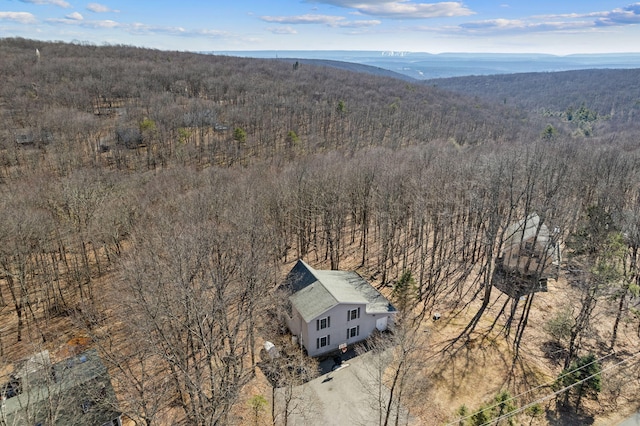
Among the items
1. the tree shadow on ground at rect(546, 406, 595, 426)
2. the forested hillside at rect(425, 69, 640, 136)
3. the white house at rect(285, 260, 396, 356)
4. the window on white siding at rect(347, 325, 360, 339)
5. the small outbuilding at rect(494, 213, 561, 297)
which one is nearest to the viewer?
the tree shadow on ground at rect(546, 406, 595, 426)

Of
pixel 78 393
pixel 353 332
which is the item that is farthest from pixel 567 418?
pixel 78 393

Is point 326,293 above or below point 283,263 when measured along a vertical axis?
above

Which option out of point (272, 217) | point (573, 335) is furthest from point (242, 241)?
point (573, 335)

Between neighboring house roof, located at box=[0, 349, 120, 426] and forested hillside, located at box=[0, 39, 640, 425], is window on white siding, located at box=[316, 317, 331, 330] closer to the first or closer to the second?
forested hillside, located at box=[0, 39, 640, 425]

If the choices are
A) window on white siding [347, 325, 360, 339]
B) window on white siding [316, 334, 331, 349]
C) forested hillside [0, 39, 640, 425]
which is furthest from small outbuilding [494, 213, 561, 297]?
window on white siding [316, 334, 331, 349]

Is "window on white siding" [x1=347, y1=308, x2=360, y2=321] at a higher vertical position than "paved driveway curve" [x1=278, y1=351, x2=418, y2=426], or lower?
higher

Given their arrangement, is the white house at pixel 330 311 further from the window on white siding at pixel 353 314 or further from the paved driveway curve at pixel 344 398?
the paved driveway curve at pixel 344 398

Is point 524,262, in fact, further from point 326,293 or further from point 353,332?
point 326,293

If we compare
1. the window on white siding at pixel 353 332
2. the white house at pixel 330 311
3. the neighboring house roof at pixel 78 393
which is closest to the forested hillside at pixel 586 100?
the white house at pixel 330 311
